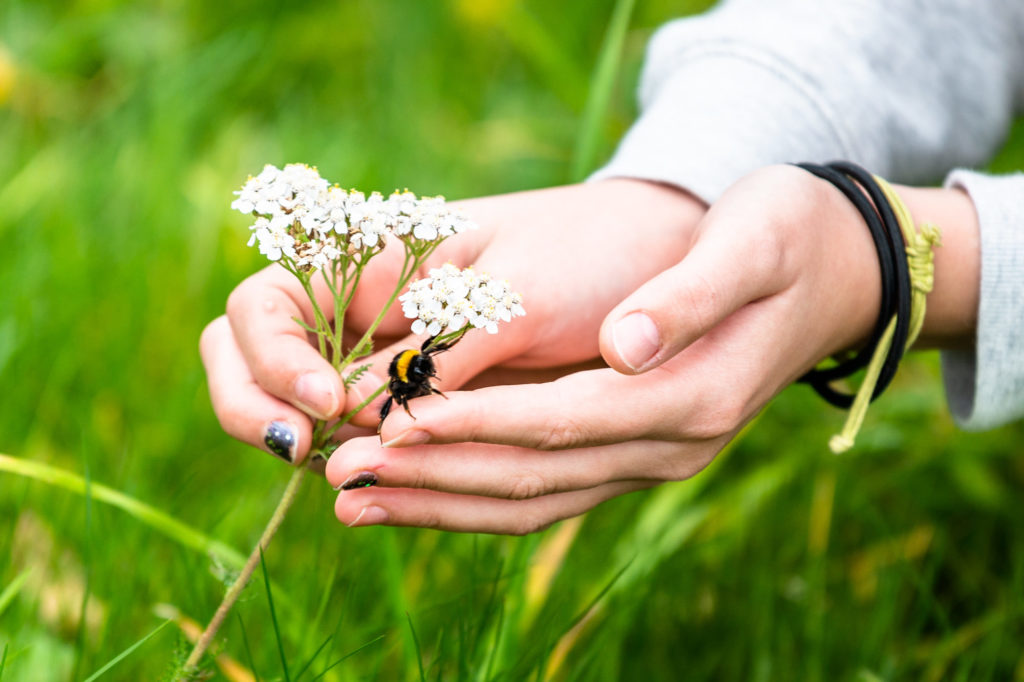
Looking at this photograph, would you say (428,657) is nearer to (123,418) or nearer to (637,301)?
(637,301)

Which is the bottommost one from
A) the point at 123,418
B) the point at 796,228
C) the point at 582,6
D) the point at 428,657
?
the point at 428,657

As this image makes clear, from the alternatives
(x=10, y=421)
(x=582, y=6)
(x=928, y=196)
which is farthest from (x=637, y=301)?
(x=582, y=6)

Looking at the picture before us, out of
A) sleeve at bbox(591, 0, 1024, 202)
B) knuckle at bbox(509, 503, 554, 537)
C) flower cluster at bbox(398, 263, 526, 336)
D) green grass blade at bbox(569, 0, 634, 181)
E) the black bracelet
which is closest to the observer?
flower cluster at bbox(398, 263, 526, 336)

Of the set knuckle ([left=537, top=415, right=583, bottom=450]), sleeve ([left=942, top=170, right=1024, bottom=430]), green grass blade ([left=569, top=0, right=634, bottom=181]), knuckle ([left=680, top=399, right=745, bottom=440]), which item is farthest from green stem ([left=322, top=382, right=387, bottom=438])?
sleeve ([left=942, top=170, right=1024, bottom=430])

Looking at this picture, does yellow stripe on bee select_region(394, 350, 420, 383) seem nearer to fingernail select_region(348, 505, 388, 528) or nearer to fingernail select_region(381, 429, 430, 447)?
fingernail select_region(381, 429, 430, 447)

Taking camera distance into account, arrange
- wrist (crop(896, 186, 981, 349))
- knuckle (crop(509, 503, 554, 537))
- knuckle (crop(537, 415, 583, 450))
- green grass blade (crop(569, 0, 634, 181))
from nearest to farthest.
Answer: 1. knuckle (crop(537, 415, 583, 450))
2. knuckle (crop(509, 503, 554, 537))
3. wrist (crop(896, 186, 981, 349))
4. green grass blade (crop(569, 0, 634, 181))

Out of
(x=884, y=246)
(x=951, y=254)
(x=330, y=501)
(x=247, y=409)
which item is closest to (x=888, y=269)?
(x=884, y=246)
